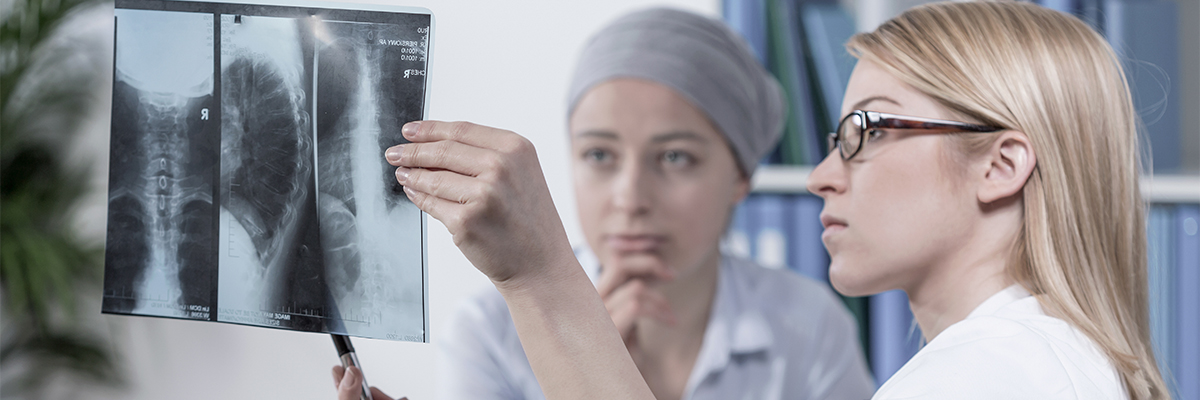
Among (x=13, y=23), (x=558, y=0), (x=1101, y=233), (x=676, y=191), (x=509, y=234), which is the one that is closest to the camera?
(x=509, y=234)

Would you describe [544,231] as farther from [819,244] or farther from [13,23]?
[13,23]

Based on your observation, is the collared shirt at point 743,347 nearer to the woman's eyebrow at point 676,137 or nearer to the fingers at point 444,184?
the woman's eyebrow at point 676,137

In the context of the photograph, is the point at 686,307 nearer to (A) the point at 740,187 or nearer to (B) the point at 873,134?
(A) the point at 740,187

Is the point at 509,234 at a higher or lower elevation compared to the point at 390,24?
lower

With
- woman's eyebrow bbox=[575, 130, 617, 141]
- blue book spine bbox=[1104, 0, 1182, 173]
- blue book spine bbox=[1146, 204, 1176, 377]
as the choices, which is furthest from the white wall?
blue book spine bbox=[1146, 204, 1176, 377]

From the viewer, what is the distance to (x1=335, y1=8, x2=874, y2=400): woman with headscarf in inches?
44.0

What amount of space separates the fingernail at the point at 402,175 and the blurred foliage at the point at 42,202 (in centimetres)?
116

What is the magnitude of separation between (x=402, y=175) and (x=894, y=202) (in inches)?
19.0

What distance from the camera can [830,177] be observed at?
0.76 m

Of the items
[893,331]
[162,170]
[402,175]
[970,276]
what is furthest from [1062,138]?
[893,331]

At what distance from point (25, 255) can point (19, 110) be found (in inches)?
11.5

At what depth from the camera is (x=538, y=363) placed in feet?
1.77

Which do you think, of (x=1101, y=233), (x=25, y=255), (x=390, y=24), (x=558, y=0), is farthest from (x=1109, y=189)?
(x=25, y=255)

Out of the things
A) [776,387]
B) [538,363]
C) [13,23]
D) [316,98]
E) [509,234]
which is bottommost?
[776,387]
